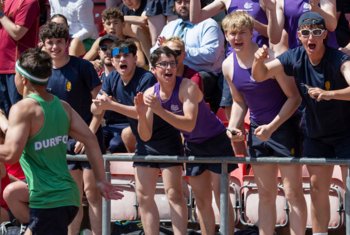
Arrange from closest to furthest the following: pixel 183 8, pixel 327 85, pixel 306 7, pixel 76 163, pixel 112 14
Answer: pixel 327 85 → pixel 306 7 → pixel 76 163 → pixel 183 8 → pixel 112 14

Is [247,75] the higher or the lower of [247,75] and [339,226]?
the higher

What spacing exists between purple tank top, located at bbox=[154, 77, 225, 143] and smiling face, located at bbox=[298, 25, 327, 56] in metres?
1.21

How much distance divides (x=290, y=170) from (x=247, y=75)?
904 mm

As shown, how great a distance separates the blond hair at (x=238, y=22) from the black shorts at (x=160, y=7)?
2534 millimetres

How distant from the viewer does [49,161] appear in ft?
26.7

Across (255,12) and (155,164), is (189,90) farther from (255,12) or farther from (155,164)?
(255,12)

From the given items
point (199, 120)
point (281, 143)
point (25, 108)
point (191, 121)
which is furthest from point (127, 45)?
point (25, 108)

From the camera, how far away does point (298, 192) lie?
914 centimetres

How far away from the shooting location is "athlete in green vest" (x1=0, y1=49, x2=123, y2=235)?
316 inches

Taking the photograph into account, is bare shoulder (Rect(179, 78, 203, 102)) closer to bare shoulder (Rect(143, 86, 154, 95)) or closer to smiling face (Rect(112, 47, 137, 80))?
bare shoulder (Rect(143, 86, 154, 95))

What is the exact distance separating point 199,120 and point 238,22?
3.03 feet

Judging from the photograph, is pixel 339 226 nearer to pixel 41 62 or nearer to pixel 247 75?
pixel 247 75

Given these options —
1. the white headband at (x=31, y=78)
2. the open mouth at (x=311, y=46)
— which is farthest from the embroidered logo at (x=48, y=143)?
the open mouth at (x=311, y=46)

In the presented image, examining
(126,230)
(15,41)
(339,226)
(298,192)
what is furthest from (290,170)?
(15,41)
